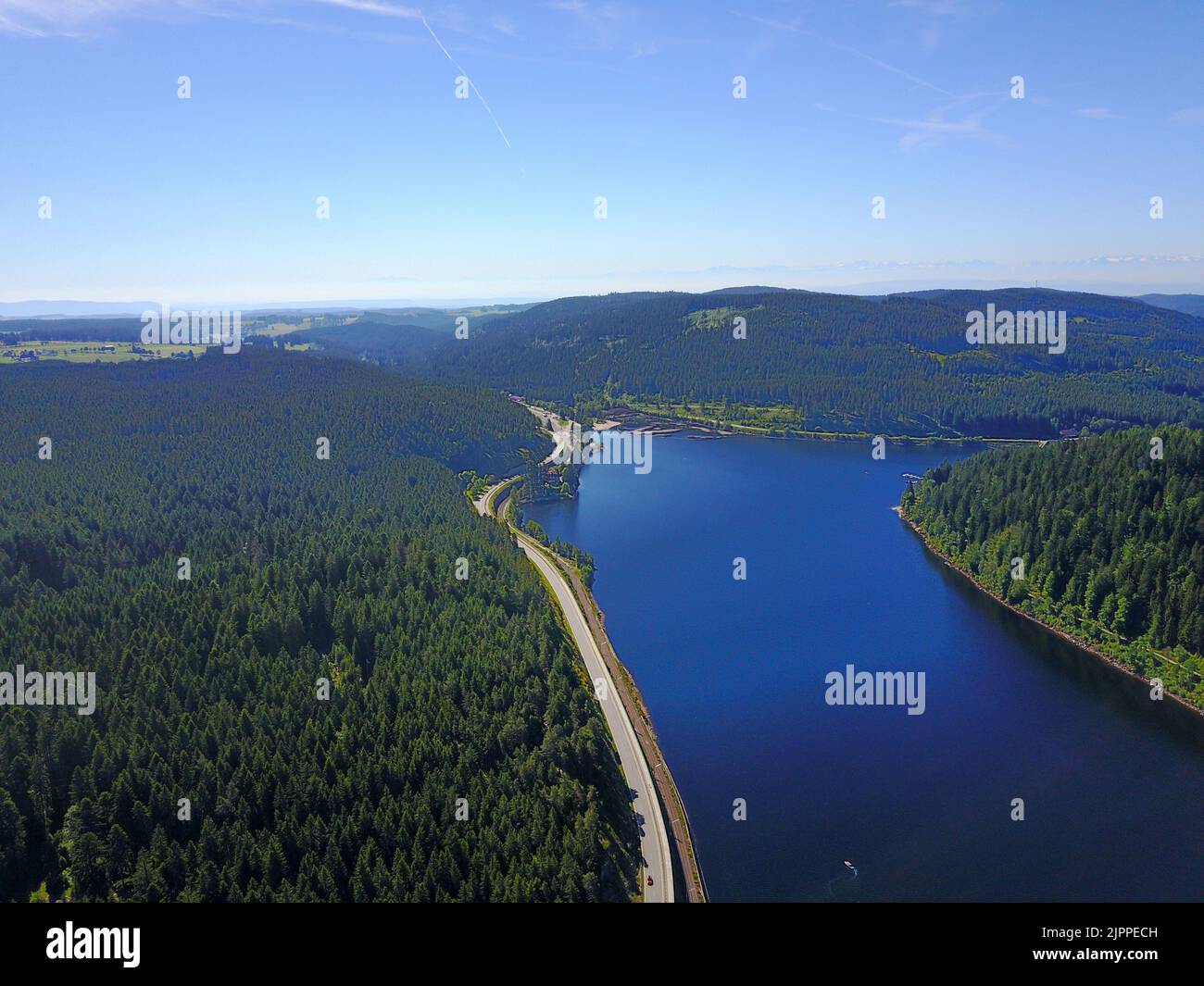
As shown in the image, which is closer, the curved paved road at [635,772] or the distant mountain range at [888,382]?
the curved paved road at [635,772]

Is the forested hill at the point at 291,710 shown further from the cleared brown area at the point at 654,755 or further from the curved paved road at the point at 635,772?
the cleared brown area at the point at 654,755

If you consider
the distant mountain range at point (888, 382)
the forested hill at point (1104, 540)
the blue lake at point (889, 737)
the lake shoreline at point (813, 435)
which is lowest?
the blue lake at point (889, 737)

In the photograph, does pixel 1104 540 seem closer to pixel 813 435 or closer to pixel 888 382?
pixel 813 435

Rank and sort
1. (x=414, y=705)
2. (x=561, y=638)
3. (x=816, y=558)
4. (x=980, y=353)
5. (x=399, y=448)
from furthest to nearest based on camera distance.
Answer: (x=980, y=353), (x=399, y=448), (x=816, y=558), (x=561, y=638), (x=414, y=705)

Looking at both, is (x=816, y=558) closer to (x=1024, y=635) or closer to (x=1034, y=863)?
(x=1024, y=635)

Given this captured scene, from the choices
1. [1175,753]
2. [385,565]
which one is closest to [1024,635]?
[1175,753]

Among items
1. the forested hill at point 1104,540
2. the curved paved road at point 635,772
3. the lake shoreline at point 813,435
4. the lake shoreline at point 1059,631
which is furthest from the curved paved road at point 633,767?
the lake shoreline at point 813,435
